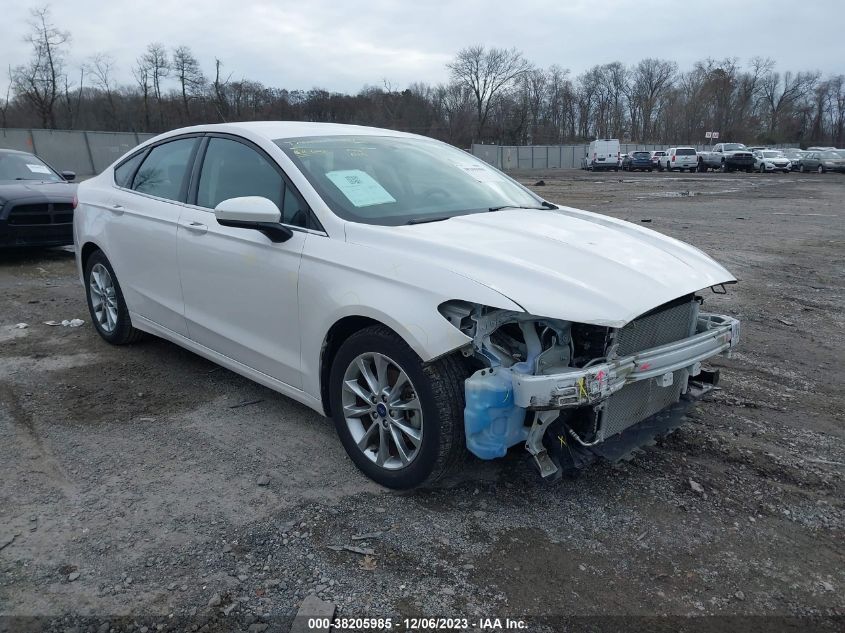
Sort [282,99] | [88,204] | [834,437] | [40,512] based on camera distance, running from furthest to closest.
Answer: [282,99]
[88,204]
[834,437]
[40,512]

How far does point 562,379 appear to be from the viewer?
269 cm

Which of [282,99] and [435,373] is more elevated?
[282,99]

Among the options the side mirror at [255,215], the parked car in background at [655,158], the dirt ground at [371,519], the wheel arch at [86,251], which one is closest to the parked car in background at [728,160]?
the parked car in background at [655,158]

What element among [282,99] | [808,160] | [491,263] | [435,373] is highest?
[282,99]

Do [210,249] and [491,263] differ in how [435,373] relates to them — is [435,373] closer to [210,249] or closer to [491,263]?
[491,263]

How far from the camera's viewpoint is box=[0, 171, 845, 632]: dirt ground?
252 cm

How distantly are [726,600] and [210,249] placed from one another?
3.25 metres

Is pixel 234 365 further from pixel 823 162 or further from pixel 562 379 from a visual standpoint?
pixel 823 162

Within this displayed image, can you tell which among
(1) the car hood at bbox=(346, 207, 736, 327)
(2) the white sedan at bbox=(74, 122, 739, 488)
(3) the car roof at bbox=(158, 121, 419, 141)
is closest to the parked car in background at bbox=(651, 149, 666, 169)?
(2) the white sedan at bbox=(74, 122, 739, 488)

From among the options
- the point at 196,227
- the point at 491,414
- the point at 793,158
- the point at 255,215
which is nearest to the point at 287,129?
the point at 196,227

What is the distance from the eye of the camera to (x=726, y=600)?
2516mm

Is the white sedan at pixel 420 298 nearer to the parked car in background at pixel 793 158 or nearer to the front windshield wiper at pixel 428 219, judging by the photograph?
the front windshield wiper at pixel 428 219

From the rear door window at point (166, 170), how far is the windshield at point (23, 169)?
21.6ft

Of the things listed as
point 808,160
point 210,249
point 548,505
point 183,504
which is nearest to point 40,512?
point 183,504
